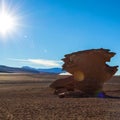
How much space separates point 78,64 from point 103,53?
2.77 m

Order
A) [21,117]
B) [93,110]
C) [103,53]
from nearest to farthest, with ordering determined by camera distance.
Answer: [21,117]
[93,110]
[103,53]

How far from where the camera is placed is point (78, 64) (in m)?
32.0

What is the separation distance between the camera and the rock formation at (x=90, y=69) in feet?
102

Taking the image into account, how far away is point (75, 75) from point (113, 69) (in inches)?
152

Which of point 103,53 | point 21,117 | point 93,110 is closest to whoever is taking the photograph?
point 21,117

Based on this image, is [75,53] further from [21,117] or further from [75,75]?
[21,117]

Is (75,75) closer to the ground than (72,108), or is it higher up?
higher up

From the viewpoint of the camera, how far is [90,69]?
104ft

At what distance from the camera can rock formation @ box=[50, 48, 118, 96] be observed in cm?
3112

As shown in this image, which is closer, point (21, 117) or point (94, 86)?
point (21, 117)

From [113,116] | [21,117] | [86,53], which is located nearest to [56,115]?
[21,117]

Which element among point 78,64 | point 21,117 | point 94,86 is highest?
point 78,64

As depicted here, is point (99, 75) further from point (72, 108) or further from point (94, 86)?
point (72, 108)

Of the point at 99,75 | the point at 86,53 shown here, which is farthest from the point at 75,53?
the point at 99,75
